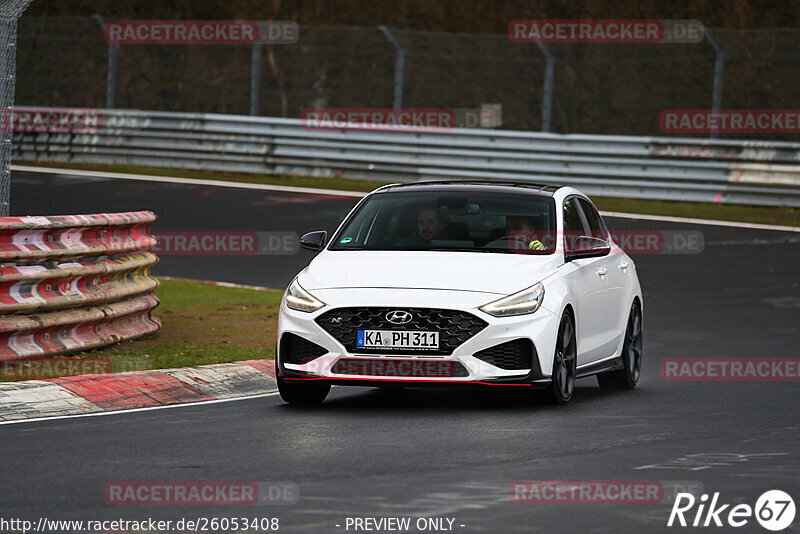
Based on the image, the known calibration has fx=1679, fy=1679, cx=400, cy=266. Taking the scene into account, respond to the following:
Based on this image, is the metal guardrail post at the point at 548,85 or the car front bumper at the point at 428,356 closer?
the car front bumper at the point at 428,356

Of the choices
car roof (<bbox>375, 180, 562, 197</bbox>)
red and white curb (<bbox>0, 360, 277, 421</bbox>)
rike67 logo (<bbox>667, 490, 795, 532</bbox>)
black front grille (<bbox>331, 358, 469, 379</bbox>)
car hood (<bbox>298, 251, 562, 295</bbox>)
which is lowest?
red and white curb (<bbox>0, 360, 277, 421</bbox>)

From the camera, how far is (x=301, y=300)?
11.0 metres

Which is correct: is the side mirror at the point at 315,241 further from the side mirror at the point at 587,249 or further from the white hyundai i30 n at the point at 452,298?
the side mirror at the point at 587,249

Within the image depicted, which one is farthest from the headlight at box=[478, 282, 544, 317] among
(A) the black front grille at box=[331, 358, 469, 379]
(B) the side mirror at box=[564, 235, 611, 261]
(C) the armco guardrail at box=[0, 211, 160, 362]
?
(C) the armco guardrail at box=[0, 211, 160, 362]

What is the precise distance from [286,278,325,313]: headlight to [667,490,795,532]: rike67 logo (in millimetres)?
3607

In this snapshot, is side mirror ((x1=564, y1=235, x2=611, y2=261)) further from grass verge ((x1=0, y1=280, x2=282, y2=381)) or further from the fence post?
the fence post

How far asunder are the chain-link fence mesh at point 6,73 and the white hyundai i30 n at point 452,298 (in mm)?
2874

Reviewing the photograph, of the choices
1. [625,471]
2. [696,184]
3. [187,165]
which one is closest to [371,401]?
[625,471]

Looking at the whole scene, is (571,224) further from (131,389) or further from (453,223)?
(131,389)

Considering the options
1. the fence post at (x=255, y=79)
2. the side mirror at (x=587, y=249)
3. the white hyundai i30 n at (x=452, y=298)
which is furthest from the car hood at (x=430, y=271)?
the fence post at (x=255, y=79)

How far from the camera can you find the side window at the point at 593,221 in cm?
1305

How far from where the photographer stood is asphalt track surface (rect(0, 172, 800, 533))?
7445 millimetres

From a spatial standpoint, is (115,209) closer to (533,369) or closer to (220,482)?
(533,369)

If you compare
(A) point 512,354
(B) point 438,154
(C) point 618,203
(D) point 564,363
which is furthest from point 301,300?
(B) point 438,154
